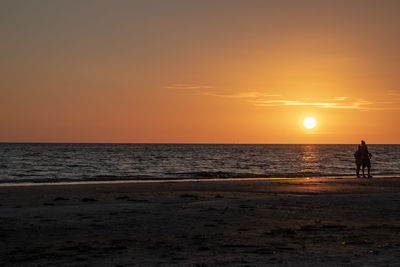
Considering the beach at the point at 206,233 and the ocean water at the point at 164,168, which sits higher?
the beach at the point at 206,233

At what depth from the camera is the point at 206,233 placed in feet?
36.7

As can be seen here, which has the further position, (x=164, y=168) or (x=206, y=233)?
(x=164, y=168)

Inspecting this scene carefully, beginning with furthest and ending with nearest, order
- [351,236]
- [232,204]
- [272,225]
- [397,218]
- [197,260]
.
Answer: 1. [232,204]
2. [397,218]
3. [272,225]
4. [351,236]
5. [197,260]

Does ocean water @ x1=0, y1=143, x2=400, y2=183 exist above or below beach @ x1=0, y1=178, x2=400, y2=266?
below

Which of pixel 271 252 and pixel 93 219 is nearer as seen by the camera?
pixel 271 252

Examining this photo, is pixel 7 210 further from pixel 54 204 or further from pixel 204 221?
pixel 204 221

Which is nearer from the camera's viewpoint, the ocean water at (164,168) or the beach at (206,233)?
the beach at (206,233)

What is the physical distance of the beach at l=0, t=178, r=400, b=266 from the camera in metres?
8.70

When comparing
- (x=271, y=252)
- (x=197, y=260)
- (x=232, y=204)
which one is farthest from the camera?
(x=232, y=204)

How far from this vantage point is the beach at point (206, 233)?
8695mm

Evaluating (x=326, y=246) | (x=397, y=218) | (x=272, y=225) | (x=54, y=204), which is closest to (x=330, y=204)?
(x=397, y=218)

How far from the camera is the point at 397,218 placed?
1350 centimetres

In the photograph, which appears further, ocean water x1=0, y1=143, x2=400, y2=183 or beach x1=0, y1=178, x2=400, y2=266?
ocean water x1=0, y1=143, x2=400, y2=183

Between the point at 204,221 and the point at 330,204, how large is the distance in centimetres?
568
